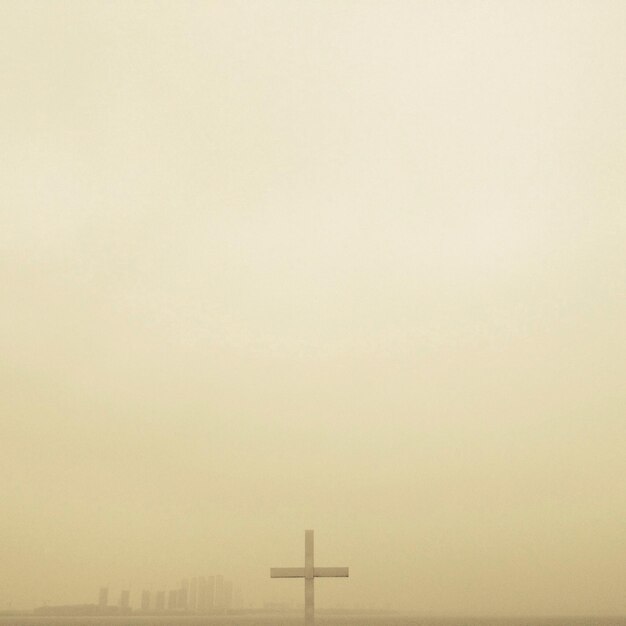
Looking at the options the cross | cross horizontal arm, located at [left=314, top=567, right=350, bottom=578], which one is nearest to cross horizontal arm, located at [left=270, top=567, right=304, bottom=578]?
the cross

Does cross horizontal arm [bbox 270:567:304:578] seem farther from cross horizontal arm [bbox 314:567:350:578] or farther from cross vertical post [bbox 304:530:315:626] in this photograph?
cross horizontal arm [bbox 314:567:350:578]

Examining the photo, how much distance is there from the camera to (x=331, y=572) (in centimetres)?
1809

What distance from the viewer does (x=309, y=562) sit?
18281 millimetres

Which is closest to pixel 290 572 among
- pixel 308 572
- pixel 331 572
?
pixel 308 572

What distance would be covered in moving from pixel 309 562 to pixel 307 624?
1469 mm

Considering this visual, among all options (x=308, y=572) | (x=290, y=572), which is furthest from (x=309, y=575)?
(x=290, y=572)

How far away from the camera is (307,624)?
18.4m

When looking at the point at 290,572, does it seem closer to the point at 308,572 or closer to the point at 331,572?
the point at 308,572

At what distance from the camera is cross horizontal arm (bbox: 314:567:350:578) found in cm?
1795

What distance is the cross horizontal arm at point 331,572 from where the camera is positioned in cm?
1795

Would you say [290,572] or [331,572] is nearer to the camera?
[331,572]

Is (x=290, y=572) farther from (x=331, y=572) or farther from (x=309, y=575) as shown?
(x=331, y=572)

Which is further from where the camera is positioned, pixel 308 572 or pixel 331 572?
pixel 308 572

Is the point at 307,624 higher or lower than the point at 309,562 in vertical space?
lower
